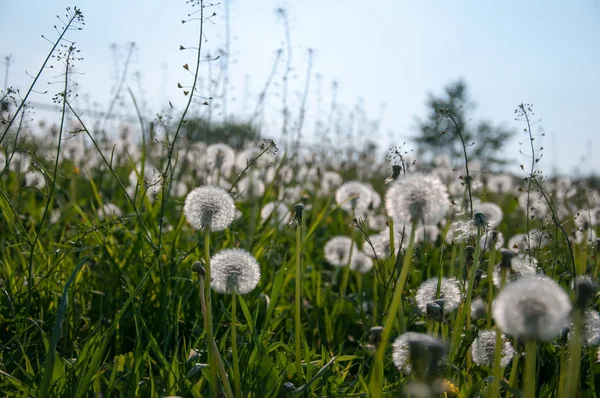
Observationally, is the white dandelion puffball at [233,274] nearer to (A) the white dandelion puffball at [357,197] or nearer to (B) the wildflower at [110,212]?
(B) the wildflower at [110,212]

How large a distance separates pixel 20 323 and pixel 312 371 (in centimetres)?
109

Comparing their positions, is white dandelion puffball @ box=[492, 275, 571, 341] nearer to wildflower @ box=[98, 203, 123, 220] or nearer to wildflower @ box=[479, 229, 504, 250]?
wildflower @ box=[479, 229, 504, 250]

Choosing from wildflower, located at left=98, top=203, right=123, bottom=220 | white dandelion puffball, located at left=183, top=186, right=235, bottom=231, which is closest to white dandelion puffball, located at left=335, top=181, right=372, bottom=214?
wildflower, located at left=98, top=203, right=123, bottom=220

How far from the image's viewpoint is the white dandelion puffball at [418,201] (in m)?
1.45

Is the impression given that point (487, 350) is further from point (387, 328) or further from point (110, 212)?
point (110, 212)

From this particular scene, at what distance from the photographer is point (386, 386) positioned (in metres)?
1.93

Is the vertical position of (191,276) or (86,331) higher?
(191,276)

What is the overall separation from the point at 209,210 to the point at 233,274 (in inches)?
8.6

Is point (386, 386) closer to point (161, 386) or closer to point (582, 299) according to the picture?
point (161, 386)

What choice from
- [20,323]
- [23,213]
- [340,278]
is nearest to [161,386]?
[20,323]

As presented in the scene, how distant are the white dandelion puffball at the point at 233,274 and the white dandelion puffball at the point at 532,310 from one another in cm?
92

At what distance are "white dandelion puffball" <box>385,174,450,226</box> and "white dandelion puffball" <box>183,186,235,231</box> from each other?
2.01 ft

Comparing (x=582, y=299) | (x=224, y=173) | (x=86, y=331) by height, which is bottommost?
(x=86, y=331)

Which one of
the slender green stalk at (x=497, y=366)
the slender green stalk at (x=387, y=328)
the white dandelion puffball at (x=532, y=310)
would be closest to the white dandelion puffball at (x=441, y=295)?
the slender green stalk at (x=497, y=366)
